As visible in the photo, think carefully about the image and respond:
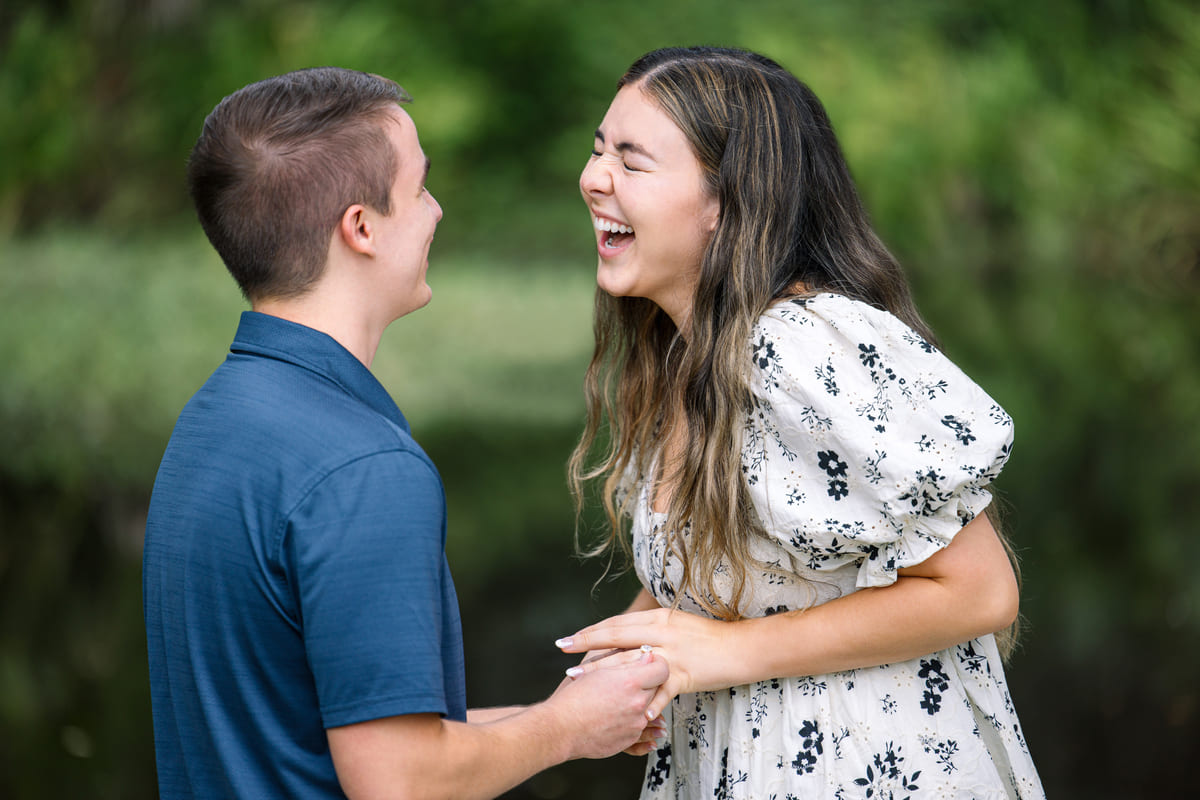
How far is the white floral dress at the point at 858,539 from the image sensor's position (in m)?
1.34

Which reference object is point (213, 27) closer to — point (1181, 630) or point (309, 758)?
point (1181, 630)

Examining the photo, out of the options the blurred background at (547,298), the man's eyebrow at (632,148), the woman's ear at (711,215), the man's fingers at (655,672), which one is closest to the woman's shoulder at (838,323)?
the woman's ear at (711,215)

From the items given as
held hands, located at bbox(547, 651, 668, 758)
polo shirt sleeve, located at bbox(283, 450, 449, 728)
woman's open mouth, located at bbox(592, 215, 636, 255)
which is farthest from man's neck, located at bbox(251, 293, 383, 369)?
woman's open mouth, located at bbox(592, 215, 636, 255)

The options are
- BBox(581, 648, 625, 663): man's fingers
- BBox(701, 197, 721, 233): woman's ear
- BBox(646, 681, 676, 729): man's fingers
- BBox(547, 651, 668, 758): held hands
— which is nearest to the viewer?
BBox(547, 651, 668, 758): held hands

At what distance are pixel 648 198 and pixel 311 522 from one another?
0.78m

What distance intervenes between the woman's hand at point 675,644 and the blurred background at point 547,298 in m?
1.83

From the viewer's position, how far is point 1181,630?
3873 millimetres

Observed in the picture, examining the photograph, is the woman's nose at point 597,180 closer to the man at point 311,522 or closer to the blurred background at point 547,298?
the man at point 311,522

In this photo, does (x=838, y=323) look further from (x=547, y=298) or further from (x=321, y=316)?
(x=547, y=298)

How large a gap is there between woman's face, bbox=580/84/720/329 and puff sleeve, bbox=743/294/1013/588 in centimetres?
26

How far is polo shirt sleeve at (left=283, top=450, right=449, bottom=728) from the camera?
1.02 metres

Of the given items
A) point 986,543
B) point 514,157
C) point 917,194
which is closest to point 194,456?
point 986,543

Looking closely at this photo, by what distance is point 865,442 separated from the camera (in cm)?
132

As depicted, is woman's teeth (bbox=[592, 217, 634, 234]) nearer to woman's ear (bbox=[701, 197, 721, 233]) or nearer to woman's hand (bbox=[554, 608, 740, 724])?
woman's ear (bbox=[701, 197, 721, 233])
